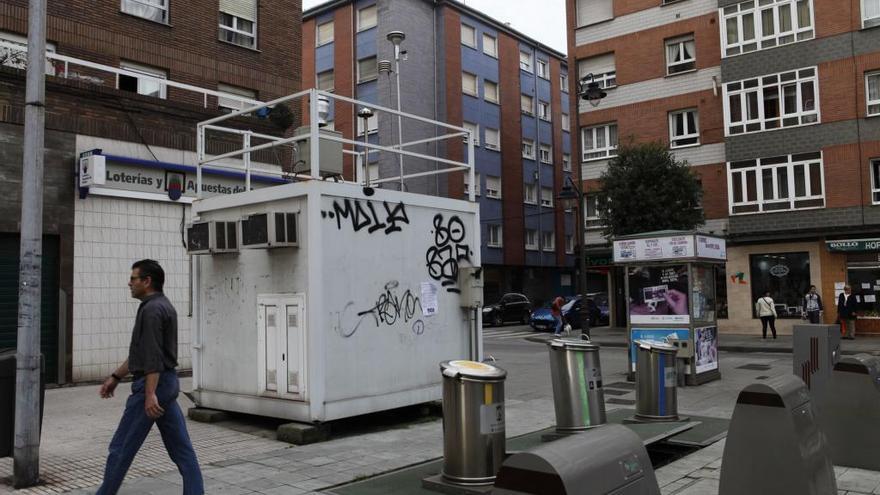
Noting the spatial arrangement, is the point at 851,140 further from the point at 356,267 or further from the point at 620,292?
the point at 356,267

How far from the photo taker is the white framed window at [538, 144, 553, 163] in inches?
1767

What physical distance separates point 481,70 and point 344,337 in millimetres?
34466

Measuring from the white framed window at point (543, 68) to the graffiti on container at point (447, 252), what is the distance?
3736 cm

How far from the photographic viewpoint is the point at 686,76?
2877 cm

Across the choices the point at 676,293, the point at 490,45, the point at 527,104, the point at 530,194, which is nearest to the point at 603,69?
the point at 490,45

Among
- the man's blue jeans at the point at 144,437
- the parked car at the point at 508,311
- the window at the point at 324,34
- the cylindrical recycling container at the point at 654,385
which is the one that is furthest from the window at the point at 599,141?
the man's blue jeans at the point at 144,437

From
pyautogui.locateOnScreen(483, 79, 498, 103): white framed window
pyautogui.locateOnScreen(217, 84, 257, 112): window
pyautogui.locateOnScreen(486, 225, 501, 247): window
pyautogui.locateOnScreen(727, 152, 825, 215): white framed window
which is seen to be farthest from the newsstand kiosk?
pyautogui.locateOnScreen(483, 79, 498, 103): white framed window

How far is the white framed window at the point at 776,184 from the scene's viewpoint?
25141 mm

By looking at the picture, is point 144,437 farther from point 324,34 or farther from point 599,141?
point 324,34

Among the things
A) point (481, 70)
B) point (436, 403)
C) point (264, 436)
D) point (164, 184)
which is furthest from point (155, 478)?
point (481, 70)

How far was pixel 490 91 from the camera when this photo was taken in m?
41.2

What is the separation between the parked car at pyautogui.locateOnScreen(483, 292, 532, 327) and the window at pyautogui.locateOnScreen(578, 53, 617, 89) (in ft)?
36.6

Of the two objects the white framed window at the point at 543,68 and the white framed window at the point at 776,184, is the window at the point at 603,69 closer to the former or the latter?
the white framed window at the point at 776,184

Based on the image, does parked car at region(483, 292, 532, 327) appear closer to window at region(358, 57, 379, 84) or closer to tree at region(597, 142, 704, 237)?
tree at region(597, 142, 704, 237)
